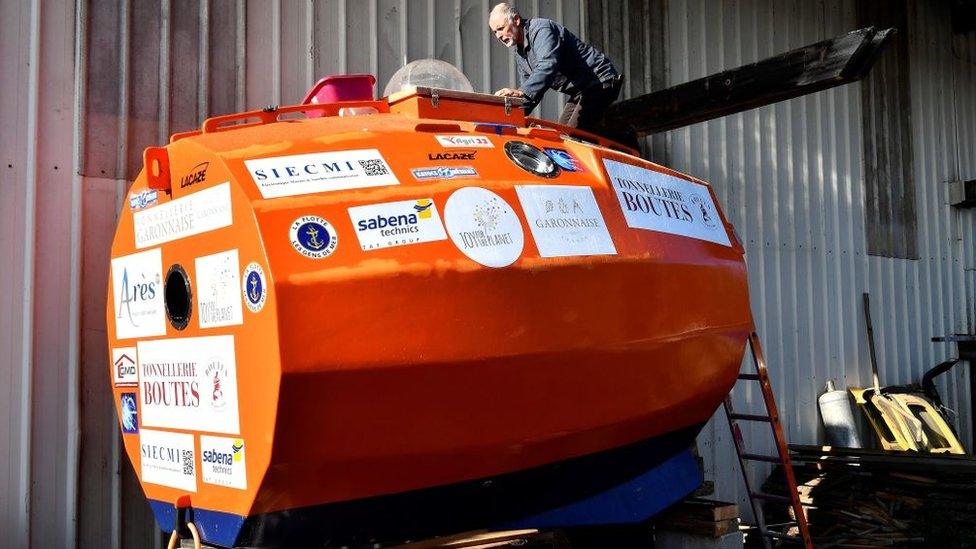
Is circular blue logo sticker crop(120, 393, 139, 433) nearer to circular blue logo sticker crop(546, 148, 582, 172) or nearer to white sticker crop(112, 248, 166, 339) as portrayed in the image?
white sticker crop(112, 248, 166, 339)

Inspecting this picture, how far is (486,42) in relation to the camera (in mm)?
6391

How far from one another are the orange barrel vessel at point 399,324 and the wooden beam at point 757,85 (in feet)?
6.98

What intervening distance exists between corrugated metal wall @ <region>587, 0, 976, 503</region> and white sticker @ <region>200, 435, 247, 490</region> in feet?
16.7

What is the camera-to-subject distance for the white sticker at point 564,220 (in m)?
3.14

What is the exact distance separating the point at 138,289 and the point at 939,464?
6.38 meters

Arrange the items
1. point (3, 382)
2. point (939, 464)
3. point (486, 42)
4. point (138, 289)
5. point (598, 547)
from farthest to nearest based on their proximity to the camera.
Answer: point (939, 464) → point (486, 42) → point (3, 382) → point (598, 547) → point (138, 289)

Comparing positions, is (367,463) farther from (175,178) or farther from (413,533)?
(175,178)

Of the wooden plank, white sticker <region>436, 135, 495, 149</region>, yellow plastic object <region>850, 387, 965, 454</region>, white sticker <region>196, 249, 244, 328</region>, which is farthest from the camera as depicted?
yellow plastic object <region>850, 387, 965, 454</region>

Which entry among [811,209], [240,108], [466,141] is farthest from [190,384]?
[811,209]

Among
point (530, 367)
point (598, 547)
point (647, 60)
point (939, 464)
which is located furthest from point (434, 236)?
point (939, 464)

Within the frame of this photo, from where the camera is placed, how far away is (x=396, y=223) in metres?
2.89

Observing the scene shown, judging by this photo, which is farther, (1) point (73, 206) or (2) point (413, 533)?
(1) point (73, 206)

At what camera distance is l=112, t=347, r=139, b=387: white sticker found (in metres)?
3.49

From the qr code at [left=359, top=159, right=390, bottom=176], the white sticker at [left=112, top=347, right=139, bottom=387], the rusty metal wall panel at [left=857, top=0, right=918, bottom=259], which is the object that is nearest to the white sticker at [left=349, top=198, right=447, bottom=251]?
the qr code at [left=359, top=159, right=390, bottom=176]
